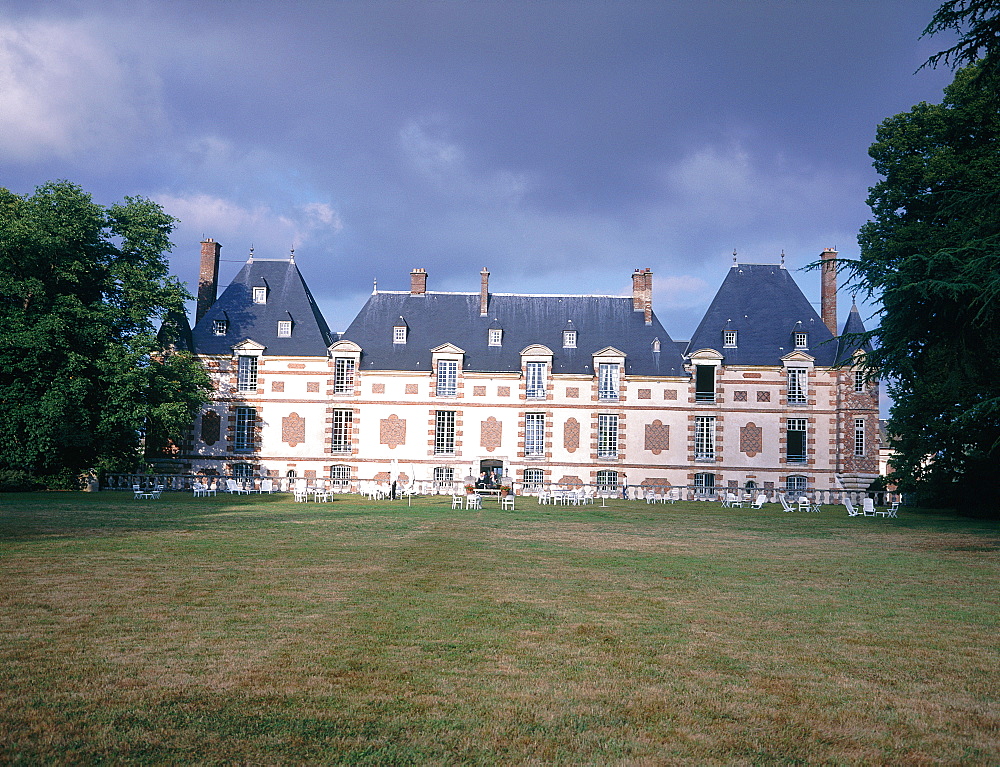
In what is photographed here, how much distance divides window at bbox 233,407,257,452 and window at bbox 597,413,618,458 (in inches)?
647

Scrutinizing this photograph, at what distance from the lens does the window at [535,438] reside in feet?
127

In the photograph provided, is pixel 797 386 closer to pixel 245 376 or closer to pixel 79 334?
pixel 245 376

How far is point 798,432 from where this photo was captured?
3884cm

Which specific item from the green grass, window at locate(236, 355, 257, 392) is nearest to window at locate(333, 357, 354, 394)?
window at locate(236, 355, 257, 392)

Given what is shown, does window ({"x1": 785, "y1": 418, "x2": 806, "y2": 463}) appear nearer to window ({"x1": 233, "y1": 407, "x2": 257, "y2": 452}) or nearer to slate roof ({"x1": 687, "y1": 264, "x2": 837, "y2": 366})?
slate roof ({"x1": 687, "y1": 264, "x2": 837, "y2": 366})

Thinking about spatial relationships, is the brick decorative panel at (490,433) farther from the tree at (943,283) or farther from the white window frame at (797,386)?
the tree at (943,283)

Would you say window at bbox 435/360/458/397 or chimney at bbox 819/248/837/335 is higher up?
chimney at bbox 819/248/837/335

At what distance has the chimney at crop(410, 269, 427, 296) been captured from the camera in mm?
41406

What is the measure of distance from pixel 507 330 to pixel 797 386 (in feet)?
46.7

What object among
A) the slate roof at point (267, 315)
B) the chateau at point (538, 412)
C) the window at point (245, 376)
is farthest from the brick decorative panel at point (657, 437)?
the window at point (245, 376)

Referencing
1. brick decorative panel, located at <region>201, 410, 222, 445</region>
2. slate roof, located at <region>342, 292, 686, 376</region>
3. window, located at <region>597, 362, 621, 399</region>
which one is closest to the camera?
brick decorative panel, located at <region>201, 410, 222, 445</region>

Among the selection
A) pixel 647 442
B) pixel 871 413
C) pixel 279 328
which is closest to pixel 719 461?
pixel 647 442

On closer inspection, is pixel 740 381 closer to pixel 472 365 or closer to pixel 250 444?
pixel 472 365

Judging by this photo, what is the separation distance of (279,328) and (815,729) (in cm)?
3683
